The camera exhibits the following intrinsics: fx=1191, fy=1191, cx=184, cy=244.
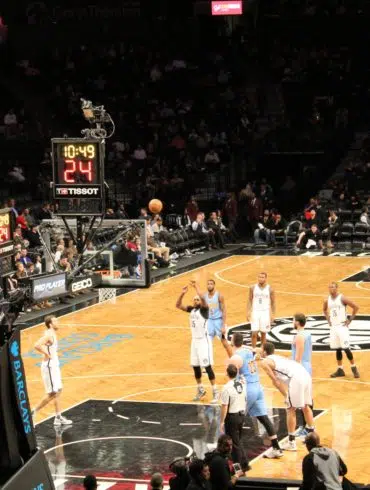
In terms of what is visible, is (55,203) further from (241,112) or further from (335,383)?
(241,112)

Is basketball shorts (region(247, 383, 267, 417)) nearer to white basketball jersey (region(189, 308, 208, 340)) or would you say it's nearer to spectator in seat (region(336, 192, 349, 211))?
white basketball jersey (region(189, 308, 208, 340))

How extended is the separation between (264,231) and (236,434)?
2214cm

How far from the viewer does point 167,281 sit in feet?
100

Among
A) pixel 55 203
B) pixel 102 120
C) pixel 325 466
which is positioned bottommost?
pixel 325 466

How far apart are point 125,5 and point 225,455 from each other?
33.6 m

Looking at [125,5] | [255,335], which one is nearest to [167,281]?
[255,335]

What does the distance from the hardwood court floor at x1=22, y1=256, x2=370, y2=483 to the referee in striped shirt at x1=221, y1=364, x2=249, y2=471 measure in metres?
0.31

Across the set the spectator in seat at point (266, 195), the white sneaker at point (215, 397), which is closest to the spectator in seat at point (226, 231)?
the spectator in seat at point (266, 195)

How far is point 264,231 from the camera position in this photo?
1458 inches

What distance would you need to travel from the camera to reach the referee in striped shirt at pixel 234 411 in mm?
15078

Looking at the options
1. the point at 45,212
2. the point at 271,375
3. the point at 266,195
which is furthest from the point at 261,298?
the point at 266,195

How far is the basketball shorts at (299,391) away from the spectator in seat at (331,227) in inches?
778

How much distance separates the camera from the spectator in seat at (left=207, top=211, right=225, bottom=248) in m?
36.5

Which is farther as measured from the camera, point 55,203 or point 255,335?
point 255,335
